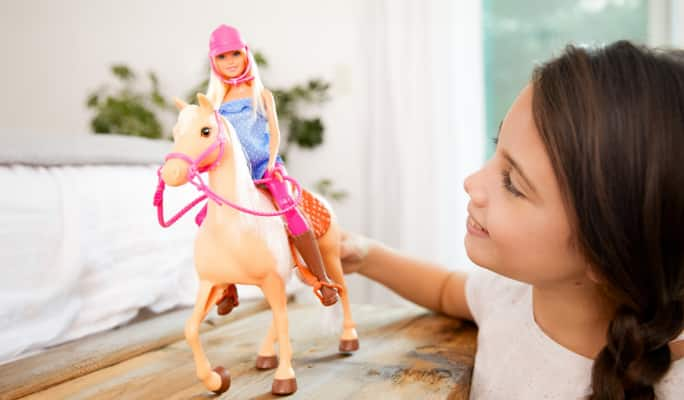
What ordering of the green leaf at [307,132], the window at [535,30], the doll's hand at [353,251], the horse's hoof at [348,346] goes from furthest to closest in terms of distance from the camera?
the green leaf at [307,132] → the window at [535,30] → the doll's hand at [353,251] → the horse's hoof at [348,346]

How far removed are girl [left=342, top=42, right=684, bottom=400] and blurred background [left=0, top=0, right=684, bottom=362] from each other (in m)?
1.51

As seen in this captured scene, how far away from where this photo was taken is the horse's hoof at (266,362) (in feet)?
2.35

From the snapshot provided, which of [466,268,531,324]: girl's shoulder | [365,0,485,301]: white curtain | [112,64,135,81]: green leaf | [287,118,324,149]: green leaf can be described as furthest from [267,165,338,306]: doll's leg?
[112,64,135,81]: green leaf

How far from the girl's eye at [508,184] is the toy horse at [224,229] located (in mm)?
234

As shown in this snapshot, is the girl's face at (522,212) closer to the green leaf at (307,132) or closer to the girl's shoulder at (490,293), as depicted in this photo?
the girl's shoulder at (490,293)

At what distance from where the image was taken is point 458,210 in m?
2.26

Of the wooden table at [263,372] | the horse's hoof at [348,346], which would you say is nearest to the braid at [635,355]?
the wooden table at [263,372]

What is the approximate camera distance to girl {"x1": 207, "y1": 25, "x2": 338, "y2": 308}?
588 mm

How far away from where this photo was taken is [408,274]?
103 centimetres

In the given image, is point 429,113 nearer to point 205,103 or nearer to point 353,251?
point 353,251

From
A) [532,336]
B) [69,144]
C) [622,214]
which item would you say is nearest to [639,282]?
[622,214]

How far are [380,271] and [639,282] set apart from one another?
49 centimetres

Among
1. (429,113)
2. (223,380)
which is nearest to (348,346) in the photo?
(223,380)

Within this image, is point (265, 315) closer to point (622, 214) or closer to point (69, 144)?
point (69, 144)
